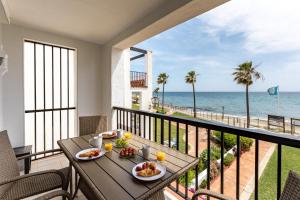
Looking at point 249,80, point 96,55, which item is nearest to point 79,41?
point 96,55

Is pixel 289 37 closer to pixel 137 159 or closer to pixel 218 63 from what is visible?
pixel 218 63

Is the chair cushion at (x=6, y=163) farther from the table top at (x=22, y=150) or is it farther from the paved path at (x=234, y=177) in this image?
the paved path at (x=234, y=177)

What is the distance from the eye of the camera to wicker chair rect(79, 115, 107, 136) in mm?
2541

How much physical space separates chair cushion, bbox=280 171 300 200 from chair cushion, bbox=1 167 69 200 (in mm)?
1917

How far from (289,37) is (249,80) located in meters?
18.3

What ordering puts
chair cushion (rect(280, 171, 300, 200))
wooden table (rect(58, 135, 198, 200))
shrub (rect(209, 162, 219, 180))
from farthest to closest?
shrub (rect(209, 162, 219, 180)) → wooden table (rect(58, 135, 198, 200)) → chair cushion (rect(280, 171, 300, 200))

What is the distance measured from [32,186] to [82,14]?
2.53 m

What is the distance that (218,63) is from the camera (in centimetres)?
3441

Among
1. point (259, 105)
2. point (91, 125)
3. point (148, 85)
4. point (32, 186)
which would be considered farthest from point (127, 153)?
point (259, 105)

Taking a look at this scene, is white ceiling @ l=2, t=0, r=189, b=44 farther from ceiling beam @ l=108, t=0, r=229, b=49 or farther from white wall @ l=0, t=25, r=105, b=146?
white wall @ l=0, t=25, r=105, b=146

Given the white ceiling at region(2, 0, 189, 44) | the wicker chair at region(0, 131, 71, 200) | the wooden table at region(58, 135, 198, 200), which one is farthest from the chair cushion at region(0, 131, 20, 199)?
the white ceiling at region(2, 0, 189, 44)

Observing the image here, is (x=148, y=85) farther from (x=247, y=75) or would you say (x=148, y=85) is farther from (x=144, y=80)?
(x=247, y=75)

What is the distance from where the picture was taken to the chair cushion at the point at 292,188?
0.71 metres

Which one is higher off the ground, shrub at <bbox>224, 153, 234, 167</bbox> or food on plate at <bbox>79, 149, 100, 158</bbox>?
food on plate at <bbox>79, 149, 100, 158</bbox>
